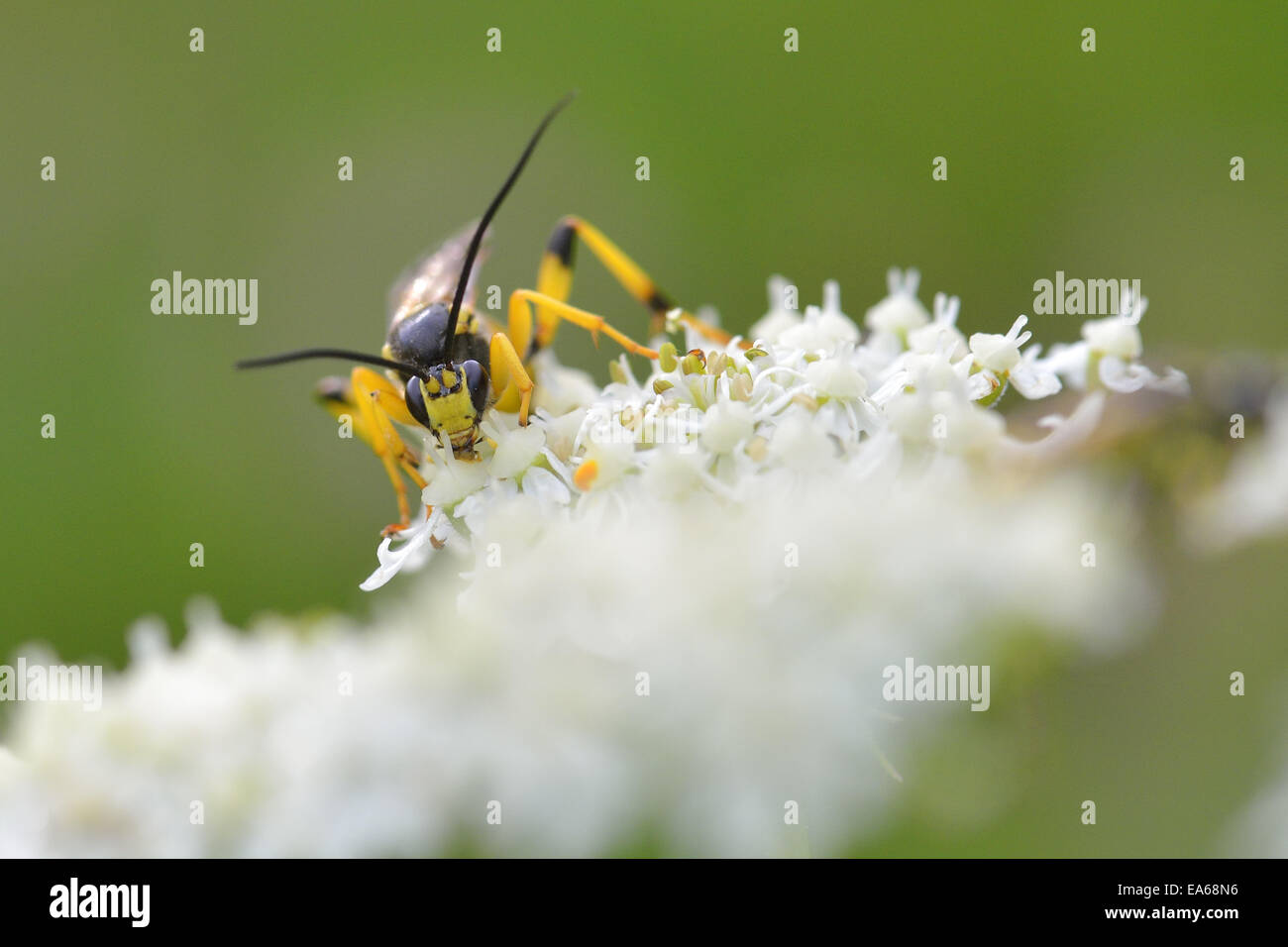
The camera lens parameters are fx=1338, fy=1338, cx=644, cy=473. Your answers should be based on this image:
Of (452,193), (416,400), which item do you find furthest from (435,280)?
(452,193)

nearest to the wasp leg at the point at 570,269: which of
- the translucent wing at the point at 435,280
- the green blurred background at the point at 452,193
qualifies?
the translucent wing at the point at 435,280

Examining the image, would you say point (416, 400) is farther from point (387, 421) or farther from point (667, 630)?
point (667, 630)

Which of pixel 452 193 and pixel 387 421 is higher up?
pixel 452 193

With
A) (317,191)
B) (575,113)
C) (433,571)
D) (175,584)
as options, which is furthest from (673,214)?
(433,571)

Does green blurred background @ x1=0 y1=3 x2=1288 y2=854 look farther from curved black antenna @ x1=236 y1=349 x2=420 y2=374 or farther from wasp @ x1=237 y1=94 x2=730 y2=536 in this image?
curved black antenna @ x1=236 y1=349 x2=420 y2=374

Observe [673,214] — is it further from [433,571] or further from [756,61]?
[433,571]
